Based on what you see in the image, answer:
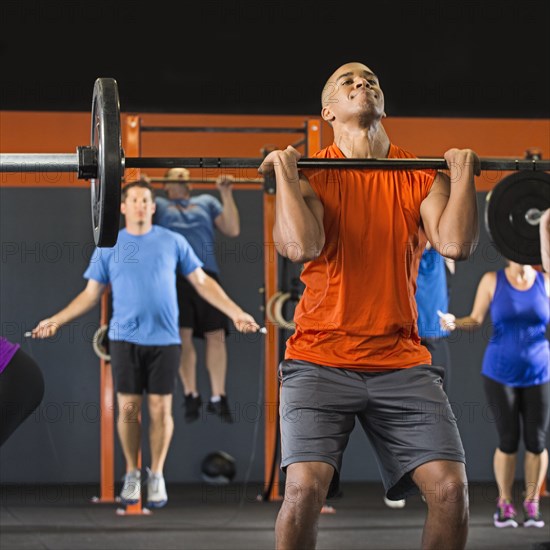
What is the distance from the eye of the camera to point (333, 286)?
262cm

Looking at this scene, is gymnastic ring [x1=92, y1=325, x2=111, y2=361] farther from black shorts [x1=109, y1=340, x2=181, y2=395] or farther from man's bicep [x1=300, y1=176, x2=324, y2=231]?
man's bicep [x1=300, y1=176, x2=324, y2=231]

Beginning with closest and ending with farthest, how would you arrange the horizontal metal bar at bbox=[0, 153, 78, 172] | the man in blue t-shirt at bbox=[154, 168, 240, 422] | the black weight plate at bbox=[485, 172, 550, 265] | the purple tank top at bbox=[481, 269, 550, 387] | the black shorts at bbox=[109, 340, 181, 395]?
the horizontal metal bar at bbox=[0, 153, 78, 172] < the black weight plate at bbox=[485, 172, 550, 265] < the purple tank top at bbox=[481, 269, 550, 387] < the black shorts at bbox=[109, 340, 181, 395] < the man in blue t-shirt at bbox=[154, 168, 240, 422]

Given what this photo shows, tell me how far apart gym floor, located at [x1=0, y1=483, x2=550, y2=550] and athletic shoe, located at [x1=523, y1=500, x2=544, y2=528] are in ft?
0.18

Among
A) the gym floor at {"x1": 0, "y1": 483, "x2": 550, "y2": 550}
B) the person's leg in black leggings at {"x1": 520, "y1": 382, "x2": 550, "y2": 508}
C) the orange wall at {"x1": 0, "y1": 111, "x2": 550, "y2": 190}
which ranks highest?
the orange wall at {"x1": 0, "y1": 111, "x2": 550, "y2": 190}

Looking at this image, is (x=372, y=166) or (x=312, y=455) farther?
(x=372, y=166)

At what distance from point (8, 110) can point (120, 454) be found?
2258 mm

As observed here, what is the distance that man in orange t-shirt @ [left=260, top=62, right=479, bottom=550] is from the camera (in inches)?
95.9

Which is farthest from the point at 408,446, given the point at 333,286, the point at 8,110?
the point at 8,110

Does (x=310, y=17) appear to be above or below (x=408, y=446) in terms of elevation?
above

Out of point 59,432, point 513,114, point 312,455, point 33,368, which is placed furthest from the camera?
point 513,114

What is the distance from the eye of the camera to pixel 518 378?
467 centimetres

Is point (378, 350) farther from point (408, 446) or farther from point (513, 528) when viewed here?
point (513, 528)

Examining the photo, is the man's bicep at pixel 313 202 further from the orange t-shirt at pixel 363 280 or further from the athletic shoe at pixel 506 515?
the athletic shoe at pixel 506 515

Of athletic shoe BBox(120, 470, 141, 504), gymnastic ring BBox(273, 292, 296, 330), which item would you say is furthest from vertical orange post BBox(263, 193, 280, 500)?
athletic shoe BBox(120, 470, 141, 504)
